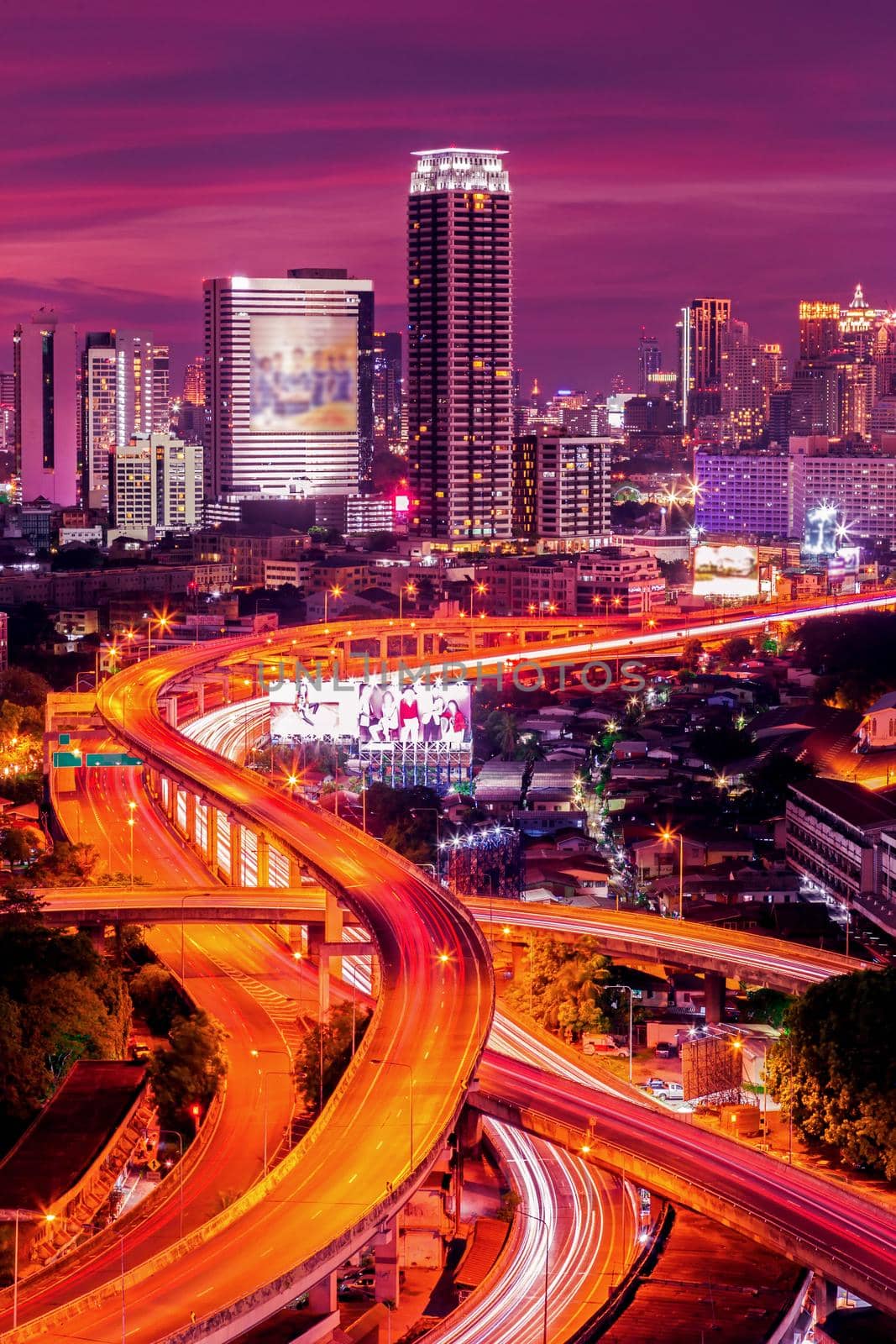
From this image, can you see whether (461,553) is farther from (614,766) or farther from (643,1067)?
(643,1067)

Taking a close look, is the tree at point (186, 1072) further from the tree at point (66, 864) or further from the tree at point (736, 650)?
the tree at point (736, 650)

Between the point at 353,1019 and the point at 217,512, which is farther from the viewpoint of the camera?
the point at 217,512

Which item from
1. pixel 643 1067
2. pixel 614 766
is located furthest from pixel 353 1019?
pixel 614 766

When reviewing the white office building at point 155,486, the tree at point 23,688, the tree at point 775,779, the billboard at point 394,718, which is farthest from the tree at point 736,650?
the white office building at point 155,486

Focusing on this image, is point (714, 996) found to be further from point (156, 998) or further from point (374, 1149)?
point (374, 1149)

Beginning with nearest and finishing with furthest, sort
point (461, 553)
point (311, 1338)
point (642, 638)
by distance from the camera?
point (311, 1338) < point (642, 638) < point (461, 553)

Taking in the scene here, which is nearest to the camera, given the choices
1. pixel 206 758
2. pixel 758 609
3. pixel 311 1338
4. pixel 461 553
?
pixel 311 1338

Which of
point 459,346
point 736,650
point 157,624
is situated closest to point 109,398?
point 459,346
